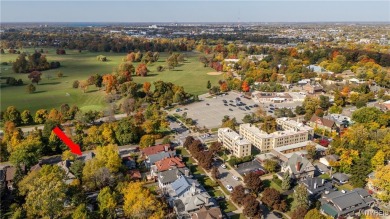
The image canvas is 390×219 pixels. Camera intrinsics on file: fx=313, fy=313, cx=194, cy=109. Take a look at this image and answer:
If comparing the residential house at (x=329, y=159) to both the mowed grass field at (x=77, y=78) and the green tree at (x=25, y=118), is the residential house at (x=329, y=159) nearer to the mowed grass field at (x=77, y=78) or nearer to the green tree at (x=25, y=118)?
the mowed grass field at (x=77, y=78)

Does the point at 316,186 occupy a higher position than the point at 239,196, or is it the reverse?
the point at 239,196

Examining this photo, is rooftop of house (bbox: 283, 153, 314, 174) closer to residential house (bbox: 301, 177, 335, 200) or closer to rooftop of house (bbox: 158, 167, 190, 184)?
residential house (bbox: 301, 177, 335, 200)

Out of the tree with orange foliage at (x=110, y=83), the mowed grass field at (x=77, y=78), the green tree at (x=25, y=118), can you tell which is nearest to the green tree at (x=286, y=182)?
the mowed grass field at (x=77, y=78)

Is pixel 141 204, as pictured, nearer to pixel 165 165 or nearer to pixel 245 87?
pixel 165 165

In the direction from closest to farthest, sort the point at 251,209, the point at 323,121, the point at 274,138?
the point at 251,209 → the point at 274,138 → the point at 323,121

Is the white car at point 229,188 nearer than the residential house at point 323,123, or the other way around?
the white car at point 229,188

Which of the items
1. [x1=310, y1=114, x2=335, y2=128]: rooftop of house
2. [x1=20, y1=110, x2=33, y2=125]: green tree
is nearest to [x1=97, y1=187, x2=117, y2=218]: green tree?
[x1=20, y1=110, x2=33, y2=125]: green tree

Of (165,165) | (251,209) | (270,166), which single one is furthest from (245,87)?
(251,209)
